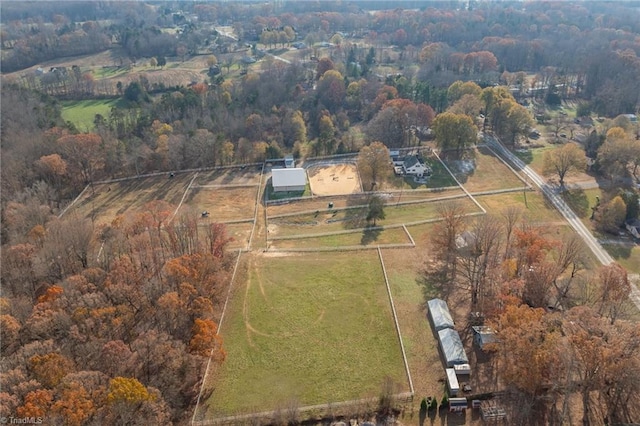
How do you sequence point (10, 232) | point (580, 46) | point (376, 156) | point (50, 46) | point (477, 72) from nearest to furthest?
point (10, 232)
point (376, 156)
point (477, 72)
point (580, 46)
point (50, 46)

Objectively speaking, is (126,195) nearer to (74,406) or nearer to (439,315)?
(74,406)

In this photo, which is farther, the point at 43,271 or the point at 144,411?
the point at 43,271

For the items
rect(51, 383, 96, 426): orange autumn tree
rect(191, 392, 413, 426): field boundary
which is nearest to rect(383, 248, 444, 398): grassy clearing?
rect(191, 392, 413, 426): field boundary

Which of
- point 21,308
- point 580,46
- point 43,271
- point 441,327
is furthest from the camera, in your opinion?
point 580,46

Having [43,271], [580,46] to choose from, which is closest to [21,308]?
[43,271]

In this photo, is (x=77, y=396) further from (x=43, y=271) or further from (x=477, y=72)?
(x=477, y=72)
